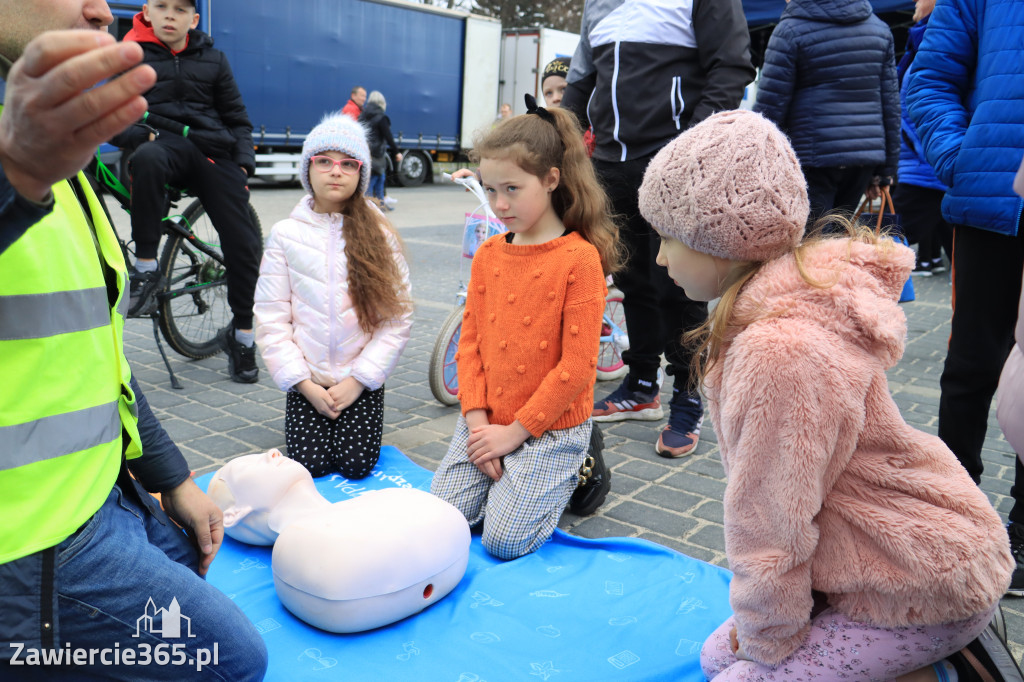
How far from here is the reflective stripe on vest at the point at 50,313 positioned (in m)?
1.38

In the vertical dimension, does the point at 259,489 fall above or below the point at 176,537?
below

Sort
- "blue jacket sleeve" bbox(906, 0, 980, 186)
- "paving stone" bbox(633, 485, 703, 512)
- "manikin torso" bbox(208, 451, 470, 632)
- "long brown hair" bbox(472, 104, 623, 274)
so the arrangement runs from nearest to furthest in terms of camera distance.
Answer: "manikin torso" bbox(208, 451, 470, 632)
"blue jacket sleeve" bbox(906, 0, 980, 186)
"long brown hair" bbox(472, 104, 623, 274)
"paving stone" bbox(633, 485, 703, 512)

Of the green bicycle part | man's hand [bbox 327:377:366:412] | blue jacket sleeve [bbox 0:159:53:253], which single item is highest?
blue jacket sleeve [bbox 0:159:53:253]

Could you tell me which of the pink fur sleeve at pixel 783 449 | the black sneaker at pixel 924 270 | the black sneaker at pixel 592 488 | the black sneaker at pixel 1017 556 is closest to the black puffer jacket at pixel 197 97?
the black sneaker at pixel 592 488

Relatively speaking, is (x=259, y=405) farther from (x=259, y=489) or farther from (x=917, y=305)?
(x=917, y=305)

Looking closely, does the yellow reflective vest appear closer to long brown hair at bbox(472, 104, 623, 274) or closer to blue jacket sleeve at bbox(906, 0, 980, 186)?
long brown hair at bbox(472, 104, 623, 274)

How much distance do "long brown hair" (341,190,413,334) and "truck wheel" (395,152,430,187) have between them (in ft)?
52.1

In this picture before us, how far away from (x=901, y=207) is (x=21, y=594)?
6.40 metres

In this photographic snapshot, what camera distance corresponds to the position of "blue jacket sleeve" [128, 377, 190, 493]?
1.83 metres

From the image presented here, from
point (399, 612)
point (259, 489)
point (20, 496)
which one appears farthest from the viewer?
point (259, 489)

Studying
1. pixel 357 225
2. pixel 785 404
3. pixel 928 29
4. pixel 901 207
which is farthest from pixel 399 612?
pixel 901 207

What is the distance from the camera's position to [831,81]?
4395 millimetres

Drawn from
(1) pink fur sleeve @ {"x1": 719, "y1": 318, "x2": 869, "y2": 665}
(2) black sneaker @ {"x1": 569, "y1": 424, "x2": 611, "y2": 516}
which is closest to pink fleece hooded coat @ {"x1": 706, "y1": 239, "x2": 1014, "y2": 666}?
(1) pink fur sleeve @ {"x1": 719, "y1": 318, "x2": 869, "y2": 665}

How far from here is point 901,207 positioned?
630cm
